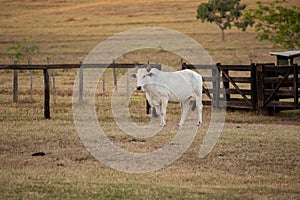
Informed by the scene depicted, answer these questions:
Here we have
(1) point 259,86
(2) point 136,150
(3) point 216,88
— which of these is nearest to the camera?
(2) point 136,150

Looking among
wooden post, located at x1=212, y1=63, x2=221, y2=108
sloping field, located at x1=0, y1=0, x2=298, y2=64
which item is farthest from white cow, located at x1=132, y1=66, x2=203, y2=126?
sloping field, located at x1=0, y1=0, x2=298, y2=64

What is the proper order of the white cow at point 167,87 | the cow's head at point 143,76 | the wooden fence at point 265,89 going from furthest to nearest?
1. the wooden fence at point 265,89
2. the white cow at point 167,87
3. the cow's head at point 143,76

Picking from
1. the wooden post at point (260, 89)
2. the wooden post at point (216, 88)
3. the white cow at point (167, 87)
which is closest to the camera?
the white cow at point (167, 87)

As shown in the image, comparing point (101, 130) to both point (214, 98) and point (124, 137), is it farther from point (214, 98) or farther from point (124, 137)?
point (214, 98)

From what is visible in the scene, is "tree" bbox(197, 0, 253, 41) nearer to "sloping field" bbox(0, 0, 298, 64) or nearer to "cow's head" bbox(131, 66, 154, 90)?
"sloping field" bbox(0, 0, 298, 64)

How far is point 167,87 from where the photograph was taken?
790 inches

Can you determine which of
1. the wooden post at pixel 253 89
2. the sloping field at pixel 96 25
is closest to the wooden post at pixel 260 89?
the wooden post at pixel 253 89

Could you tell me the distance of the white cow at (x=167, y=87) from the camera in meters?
19.7

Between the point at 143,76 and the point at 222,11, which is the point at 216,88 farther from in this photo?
the point at 222,11

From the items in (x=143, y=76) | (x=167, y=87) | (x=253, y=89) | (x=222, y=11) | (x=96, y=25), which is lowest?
(x=253, y=89)

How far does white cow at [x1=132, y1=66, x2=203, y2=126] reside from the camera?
774 inches

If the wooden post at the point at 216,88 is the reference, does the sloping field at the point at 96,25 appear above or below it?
above

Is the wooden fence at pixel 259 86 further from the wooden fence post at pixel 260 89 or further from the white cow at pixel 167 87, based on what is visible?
the white cow at pixel 167 87

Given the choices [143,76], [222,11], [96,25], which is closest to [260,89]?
[143,76]
